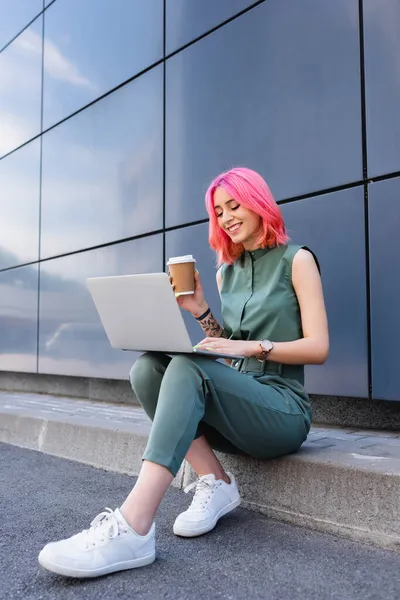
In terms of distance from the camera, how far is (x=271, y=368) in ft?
6.93

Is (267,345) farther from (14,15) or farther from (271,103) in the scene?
(14,15)

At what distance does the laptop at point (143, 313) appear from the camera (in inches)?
69.3

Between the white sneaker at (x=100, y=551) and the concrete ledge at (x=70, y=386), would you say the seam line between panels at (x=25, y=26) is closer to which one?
the concrete ledge at (x=70, y=386)

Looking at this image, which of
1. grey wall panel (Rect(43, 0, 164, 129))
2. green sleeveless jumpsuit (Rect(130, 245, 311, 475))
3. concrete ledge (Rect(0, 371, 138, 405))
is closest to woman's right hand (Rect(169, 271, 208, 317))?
green sleeveless jumpsuit (Rect(130, 245, 311, 475))

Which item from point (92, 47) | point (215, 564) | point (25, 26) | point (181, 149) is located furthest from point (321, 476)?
point (25, 26)

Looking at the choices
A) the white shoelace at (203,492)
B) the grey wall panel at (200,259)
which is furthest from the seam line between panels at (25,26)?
the white shoelace at (203,492)

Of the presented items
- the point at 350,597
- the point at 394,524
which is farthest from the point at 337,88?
the point at 350,597

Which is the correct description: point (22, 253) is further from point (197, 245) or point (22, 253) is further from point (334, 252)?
point (334, 252)

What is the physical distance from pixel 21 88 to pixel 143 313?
523 centimetres

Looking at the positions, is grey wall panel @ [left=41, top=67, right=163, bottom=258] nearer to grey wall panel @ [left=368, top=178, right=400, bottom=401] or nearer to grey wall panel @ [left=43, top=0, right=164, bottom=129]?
grey wall panel @ [left=43, top=0, right=164, bottom=129]

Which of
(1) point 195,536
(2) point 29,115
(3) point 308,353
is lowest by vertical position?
(1) point 195,536

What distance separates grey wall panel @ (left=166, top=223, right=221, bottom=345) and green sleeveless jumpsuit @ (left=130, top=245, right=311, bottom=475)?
4.32 ft

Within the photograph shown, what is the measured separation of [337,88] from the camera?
118 inches

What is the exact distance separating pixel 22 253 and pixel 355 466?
494 cm
